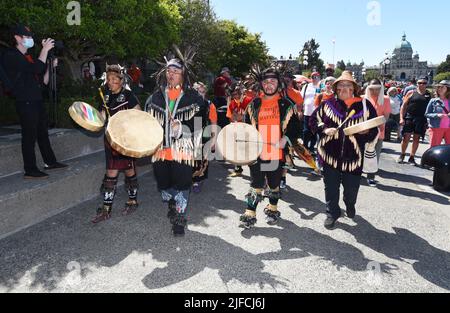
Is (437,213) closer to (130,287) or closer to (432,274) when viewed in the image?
(432,274)

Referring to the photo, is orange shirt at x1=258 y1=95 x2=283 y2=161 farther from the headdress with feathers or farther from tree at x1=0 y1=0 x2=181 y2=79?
tree at x1=0 y1=0 x2=181 y2=79

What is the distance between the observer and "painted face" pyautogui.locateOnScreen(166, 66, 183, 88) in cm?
389

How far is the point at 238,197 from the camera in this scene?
18.4 feet

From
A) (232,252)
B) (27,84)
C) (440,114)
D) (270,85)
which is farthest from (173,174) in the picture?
(440,114)

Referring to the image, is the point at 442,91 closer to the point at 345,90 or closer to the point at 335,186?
the point at 345,90

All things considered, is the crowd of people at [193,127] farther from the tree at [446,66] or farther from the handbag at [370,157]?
the tree at [446,66]

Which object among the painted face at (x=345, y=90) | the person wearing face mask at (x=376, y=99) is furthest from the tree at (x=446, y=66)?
the painted face at (x=345, y=90)

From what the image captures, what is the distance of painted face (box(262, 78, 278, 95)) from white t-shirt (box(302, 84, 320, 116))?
400cm

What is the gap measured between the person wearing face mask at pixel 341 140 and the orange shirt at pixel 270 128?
1.90 ft

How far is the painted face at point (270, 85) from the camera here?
4.20 metres
